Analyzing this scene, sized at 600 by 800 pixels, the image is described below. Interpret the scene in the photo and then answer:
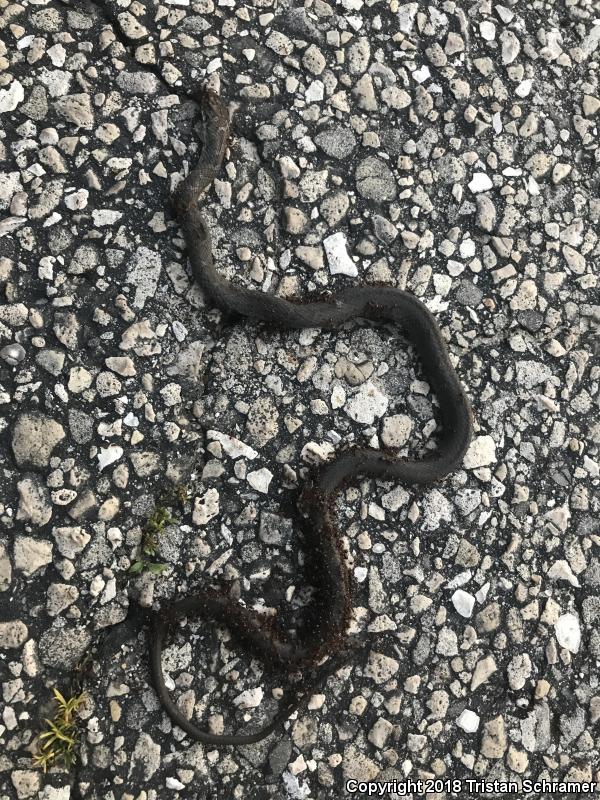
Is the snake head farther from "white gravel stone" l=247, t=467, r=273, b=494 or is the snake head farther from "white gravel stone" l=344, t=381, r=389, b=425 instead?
"white gravel stone" l=247, t=467, r=273, b=494

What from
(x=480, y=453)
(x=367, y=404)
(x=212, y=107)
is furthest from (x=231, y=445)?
(x=212, y=107)

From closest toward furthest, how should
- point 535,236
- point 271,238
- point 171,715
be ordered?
point 171,715 → point 271,238 → point 535,236

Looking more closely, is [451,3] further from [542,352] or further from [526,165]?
[542,352]

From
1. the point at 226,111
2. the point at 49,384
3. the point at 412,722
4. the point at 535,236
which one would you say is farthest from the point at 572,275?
the point at 49,384

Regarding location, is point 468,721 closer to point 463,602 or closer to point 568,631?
point 463,602

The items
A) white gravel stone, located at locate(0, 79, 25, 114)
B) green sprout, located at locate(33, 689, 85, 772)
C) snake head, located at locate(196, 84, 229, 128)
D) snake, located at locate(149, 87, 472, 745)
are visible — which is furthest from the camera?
snake head, located at locate(196, 84, 229, 128)

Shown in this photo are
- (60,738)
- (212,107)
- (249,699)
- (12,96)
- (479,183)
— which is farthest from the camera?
(479,183)

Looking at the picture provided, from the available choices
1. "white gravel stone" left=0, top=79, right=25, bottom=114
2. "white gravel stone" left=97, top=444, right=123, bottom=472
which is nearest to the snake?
"white gravel stone" left=97, top=444, right=123, bottom=472
